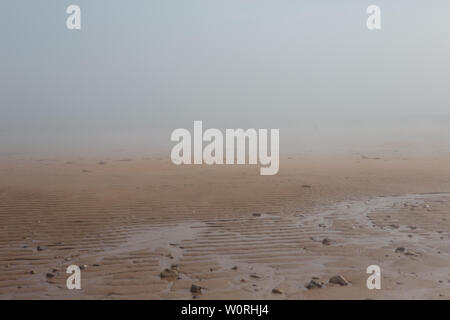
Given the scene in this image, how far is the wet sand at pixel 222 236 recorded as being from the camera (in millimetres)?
5992

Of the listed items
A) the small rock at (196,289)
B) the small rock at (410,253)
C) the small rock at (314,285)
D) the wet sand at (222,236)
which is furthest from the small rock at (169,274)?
the small rock at (410,253)

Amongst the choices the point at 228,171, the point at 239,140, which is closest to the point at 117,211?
the point at 228,171

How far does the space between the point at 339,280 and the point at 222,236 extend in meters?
2.75

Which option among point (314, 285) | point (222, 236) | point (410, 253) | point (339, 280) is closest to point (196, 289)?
point (314, 285)

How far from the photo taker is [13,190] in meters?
12.2

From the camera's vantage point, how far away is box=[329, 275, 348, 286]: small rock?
19.8 ft

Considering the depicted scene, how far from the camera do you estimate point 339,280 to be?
239 inches

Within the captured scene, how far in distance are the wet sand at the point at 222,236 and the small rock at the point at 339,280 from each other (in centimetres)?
9

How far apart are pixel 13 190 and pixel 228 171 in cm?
706

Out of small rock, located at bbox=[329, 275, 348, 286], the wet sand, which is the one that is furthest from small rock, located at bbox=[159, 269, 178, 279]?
small rock, located at bbox=[329, 275, 348, 286]

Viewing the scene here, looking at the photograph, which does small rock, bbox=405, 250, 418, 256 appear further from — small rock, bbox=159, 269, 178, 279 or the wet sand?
small rock, bbox=159, 269, 178, 279

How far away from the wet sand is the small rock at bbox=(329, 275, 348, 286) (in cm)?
9

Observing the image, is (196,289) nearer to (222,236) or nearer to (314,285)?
(314,285)

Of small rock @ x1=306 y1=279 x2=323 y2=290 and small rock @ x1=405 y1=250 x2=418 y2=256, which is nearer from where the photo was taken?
small rock @ x1=306 y1=279 x2=323 y2=290
